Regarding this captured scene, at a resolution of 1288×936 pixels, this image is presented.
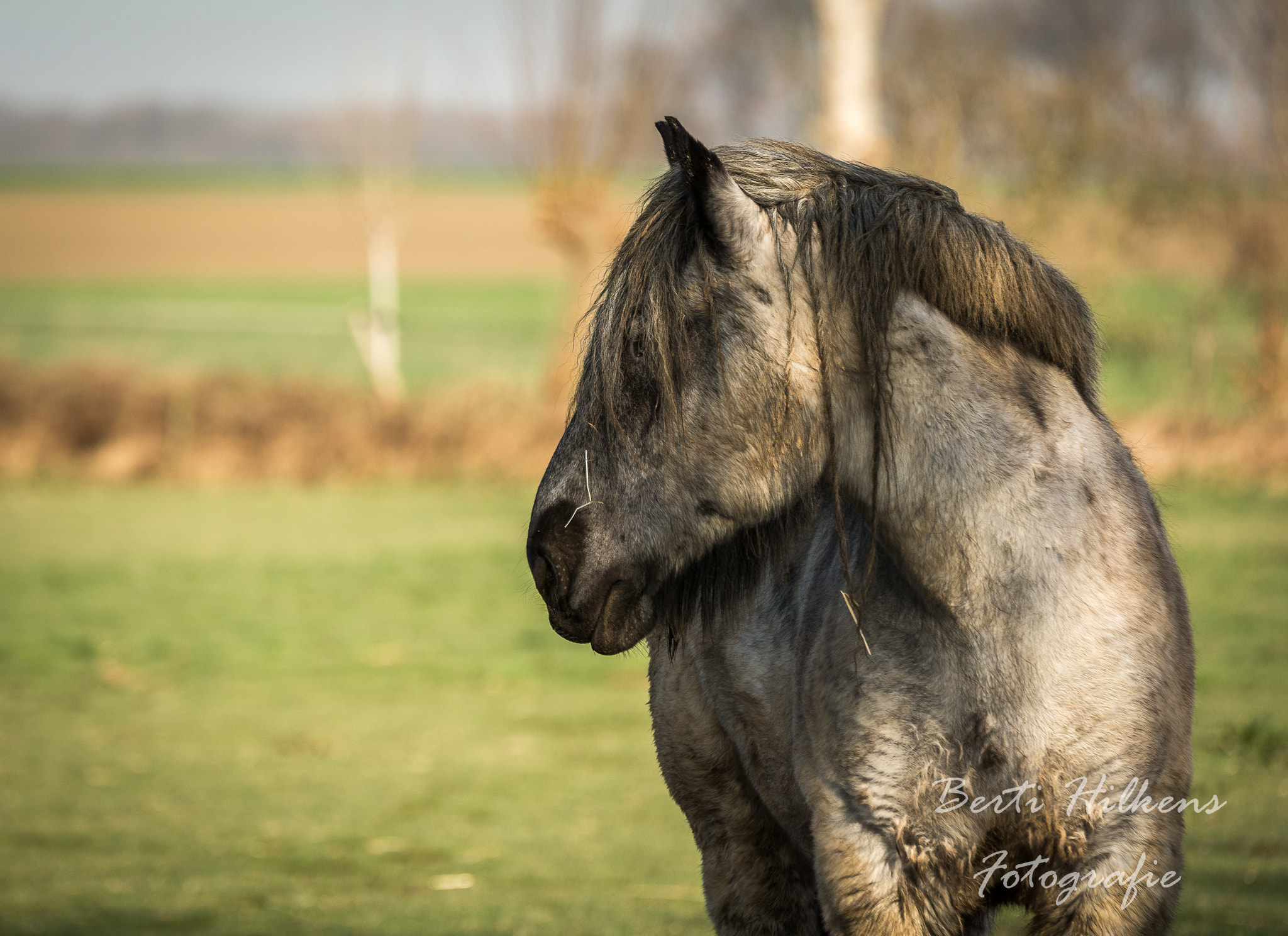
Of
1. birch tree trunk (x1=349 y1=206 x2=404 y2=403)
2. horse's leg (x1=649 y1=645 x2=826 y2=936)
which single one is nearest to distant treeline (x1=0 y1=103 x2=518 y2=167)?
birch tree trunk (x1=349 y1=206 x2=404 y2=403)

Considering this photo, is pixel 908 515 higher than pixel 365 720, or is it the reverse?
pixel 908 515

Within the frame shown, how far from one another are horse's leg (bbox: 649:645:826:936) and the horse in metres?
0.96

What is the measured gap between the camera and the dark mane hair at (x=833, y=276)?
7.02 ft

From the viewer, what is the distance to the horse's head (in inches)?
84.0

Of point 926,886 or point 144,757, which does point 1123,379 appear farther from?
point 926,886

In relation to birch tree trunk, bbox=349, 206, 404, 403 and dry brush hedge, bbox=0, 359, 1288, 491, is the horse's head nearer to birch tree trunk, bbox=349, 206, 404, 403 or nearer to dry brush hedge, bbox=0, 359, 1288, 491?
→ dry brush hedge, bbox=0, 359, 1288, 491

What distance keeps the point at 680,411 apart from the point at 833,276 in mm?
349

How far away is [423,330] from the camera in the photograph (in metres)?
34.6

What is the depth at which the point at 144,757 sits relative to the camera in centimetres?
703

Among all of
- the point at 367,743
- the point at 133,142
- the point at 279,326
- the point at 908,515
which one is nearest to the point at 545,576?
the point at 908,515

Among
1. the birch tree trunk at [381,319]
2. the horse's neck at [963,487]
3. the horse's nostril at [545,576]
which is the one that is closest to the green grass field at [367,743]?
the horse's nostril at [545,576]

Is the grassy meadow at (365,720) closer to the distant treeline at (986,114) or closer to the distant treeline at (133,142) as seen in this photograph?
the distant treeline at (986,114)

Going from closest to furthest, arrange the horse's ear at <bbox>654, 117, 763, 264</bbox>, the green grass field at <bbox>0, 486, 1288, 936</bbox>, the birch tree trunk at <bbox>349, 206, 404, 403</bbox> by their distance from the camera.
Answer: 1. the horse's ear at <bbox>654, 117, 763, 264</bbox>
2. the green grass field at <bbox>0, 486, 1288, 936</bbox>
3. the birch tree trunk at <bbox>349, 206, 404, 403</bbox>

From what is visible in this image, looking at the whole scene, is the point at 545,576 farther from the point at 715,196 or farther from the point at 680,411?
the point at 715,196
